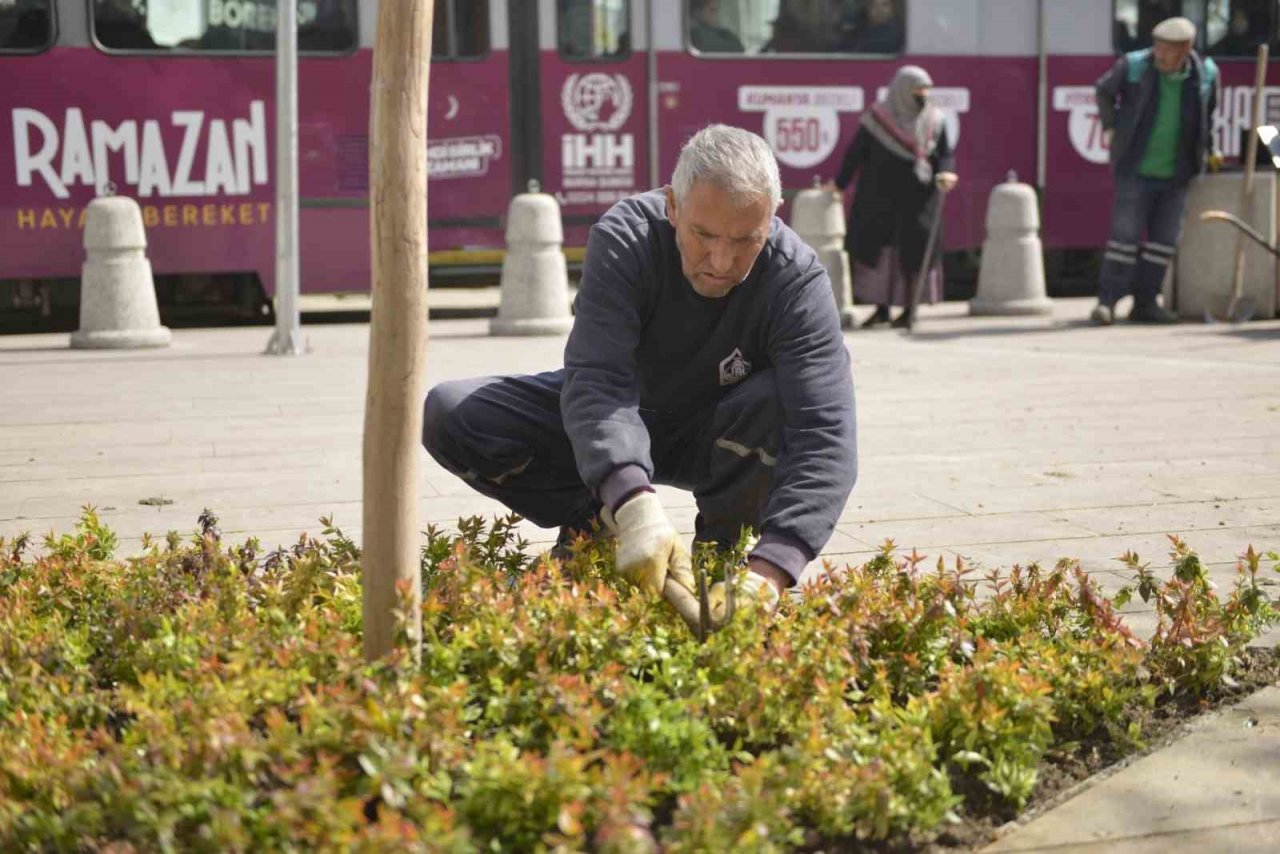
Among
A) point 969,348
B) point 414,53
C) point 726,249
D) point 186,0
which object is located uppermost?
point 186,0

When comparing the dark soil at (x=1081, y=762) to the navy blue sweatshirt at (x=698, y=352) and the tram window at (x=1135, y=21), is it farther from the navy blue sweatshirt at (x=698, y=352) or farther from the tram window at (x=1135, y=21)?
the tram window at (x=1135, y=21)

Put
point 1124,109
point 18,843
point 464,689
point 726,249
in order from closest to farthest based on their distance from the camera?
point 18,843
point 464,689
point 726,249
point 1124,109

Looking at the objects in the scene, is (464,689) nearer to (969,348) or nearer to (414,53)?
(414,53)

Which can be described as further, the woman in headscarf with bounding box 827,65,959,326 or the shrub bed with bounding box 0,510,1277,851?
the woman in headscarf with bounding box 827,65,959,326

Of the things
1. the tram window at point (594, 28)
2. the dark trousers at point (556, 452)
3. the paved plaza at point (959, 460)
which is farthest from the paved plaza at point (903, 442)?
the tram window at point (594, 28)

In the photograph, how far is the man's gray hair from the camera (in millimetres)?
3543

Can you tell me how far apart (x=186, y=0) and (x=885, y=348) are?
5475 mm

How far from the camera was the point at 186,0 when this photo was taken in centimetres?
1228

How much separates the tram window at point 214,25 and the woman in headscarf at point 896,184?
3.78 m

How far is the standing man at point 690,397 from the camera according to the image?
3.53 meters

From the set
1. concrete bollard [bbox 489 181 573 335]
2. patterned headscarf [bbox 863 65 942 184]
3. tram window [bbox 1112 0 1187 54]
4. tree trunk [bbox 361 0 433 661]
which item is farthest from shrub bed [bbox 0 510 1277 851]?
tram window [bbox 1112 0 1187 54]

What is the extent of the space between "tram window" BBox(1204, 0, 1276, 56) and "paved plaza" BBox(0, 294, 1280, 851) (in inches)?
188

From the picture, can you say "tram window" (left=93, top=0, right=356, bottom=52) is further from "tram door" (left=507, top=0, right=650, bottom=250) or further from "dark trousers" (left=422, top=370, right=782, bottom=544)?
"dark trousers" (left=422, top=370, right=782, bottom=544)

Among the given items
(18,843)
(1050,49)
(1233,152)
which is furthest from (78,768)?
(1233,152)
